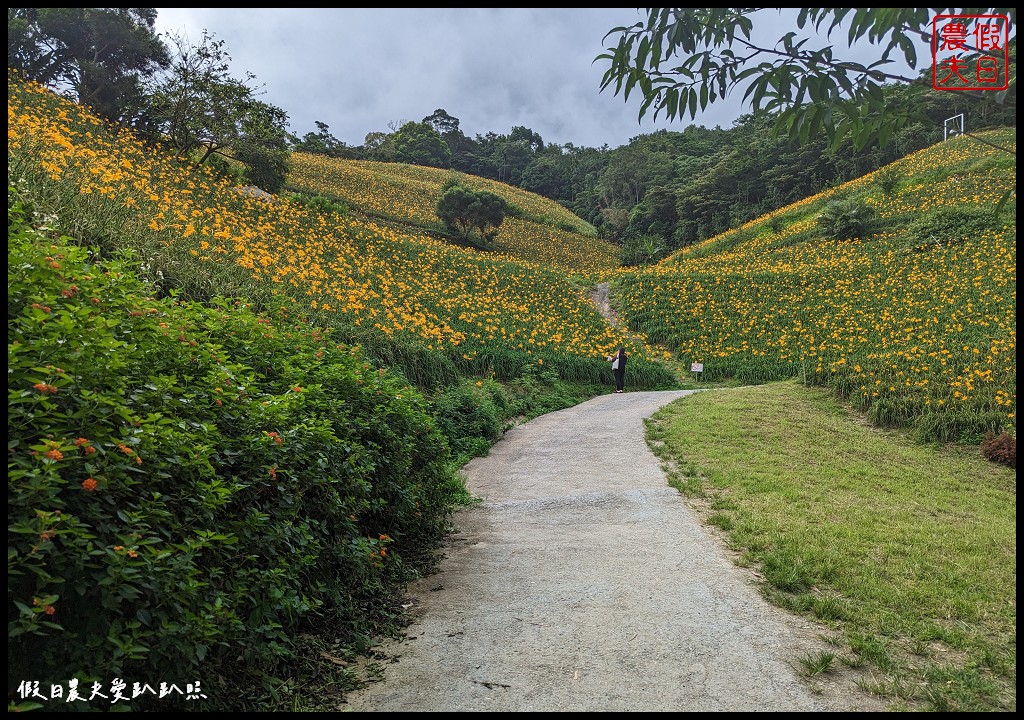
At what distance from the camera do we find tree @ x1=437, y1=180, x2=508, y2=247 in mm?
32125

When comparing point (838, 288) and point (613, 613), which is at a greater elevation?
point (838, 288)

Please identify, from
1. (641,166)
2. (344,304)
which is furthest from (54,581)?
(641,166)

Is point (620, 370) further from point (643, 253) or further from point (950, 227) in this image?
point (643, 253)

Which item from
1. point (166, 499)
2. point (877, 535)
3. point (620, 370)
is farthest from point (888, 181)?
point (166, 499)

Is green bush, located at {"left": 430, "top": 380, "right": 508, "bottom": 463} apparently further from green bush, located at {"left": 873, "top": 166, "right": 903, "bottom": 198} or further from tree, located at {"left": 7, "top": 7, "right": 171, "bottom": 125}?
green bush, located at {"left": 873, "top": 166, "right": 903, "bottom": 198}

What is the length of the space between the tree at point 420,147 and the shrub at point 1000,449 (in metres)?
62.3

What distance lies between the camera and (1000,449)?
27.6 ft

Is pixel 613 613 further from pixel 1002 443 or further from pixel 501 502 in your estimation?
pixel 1002 443

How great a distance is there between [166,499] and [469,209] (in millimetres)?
31675

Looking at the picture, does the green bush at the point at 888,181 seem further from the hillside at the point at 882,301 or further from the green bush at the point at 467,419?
the green bush at the point at 467,419

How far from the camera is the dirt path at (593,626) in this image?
7.83 ft

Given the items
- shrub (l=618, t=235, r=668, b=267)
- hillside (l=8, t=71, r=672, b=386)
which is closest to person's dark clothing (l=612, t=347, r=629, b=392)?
hillside (l=8, t=71, r=672, b=386)

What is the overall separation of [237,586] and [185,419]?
2.60ft

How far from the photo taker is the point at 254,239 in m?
10.3
